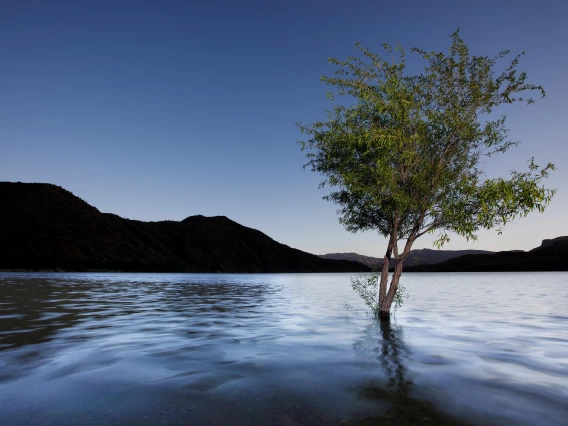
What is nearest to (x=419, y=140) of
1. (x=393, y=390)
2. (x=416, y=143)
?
(x=416, y=143)

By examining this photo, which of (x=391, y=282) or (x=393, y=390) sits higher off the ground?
(x=391, y=282)

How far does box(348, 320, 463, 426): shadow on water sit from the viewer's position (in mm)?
7730

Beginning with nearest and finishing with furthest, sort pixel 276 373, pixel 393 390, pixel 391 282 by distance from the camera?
1. pixel 393 390
2. pixel 276 373
3. pixel 391 282

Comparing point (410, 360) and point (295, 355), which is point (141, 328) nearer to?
point (295, 355)

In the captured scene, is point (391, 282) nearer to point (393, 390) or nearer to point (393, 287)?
point (393, 287)

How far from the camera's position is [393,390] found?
32.2 ft

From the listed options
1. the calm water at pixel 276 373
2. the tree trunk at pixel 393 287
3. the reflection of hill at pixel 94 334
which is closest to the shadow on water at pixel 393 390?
the calm water at pixel 276 373

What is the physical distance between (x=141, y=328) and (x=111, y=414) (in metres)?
12.9

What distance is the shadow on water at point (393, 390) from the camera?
7.73 m

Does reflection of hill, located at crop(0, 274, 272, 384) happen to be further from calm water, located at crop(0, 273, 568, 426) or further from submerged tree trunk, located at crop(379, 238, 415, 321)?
submerged tree trunk, located at crop(379, 238, 415, 321)

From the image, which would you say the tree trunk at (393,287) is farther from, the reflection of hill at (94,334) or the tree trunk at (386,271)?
the reflection of hill at (94,334)

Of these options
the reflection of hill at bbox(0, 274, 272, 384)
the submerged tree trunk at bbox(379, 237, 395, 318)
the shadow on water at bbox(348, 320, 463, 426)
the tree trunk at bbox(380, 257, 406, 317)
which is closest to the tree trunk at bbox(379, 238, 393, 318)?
the submerged tree trunk at bbox(379, 237, 395, 318)

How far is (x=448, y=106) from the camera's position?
22.7m

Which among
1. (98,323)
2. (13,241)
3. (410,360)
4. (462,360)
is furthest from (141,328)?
(13,241)
